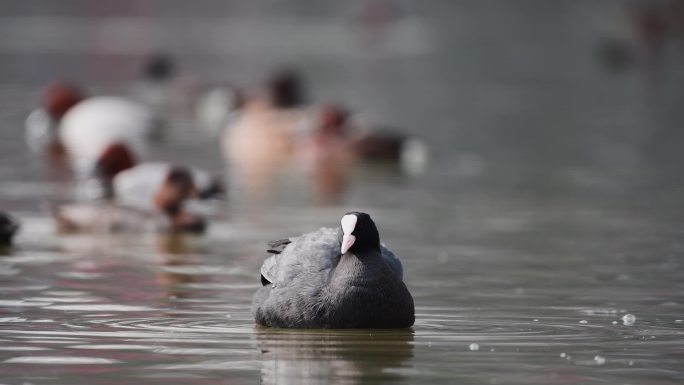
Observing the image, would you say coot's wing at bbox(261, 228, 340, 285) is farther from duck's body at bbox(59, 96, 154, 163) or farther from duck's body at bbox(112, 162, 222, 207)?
duck's body at bbox(59, 96, 154, 163)

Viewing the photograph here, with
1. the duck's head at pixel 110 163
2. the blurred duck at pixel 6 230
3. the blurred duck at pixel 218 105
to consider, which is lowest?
the blurred duck at pixel 6 230

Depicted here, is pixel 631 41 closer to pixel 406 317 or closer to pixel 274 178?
pixel 274 178

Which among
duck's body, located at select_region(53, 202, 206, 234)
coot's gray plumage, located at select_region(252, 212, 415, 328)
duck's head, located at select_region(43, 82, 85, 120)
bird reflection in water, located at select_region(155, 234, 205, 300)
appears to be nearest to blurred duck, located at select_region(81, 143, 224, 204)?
duck's body, located at select_region(53, 202, 206, 234)

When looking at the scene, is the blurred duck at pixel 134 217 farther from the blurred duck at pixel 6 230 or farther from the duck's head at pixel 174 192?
the blurred duck at pixel 6 230

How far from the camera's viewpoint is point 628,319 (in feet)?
32.4

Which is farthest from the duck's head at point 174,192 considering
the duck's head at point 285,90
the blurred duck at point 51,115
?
the duck's head at point 285,90

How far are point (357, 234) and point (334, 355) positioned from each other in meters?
0.72

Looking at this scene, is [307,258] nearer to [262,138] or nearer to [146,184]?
[146,184]

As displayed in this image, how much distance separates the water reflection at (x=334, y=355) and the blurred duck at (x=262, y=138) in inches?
412

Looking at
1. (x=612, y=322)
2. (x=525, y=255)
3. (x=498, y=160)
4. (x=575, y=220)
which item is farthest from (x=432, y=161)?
(x=612, y=322)

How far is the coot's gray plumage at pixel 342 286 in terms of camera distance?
8938 millimetres

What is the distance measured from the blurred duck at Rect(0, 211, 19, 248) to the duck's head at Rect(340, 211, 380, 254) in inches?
201

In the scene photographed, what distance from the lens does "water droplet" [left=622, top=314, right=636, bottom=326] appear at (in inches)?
384

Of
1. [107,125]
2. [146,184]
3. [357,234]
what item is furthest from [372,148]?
[357,234]
